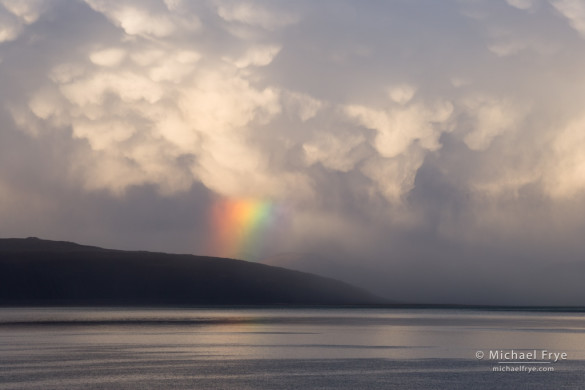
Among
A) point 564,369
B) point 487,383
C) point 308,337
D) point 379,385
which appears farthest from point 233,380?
point 308,337

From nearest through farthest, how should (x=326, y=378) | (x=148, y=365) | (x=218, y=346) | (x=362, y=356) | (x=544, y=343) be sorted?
(x=326, y=378), (x=148, y=365), (x=362, y=356), (x=218, y=346), (x=544, y=343)

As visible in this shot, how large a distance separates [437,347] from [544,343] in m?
13.6

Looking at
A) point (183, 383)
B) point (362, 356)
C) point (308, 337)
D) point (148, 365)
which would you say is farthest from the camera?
point (308, 337)

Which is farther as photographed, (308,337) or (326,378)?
(308,337)

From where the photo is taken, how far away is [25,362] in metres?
54.6

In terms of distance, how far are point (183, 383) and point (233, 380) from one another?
3.21 m

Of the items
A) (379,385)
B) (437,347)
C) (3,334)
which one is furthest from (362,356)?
(3,334)

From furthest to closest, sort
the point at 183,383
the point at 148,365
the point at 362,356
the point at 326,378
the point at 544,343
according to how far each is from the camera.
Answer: the point at 544,343 < the point at 362,356 < the point at 148,365 < the point at 326,378 < the point at 183,383

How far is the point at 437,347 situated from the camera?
240ft

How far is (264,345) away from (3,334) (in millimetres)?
29266

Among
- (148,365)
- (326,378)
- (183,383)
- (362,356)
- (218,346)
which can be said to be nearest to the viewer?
(183,383)

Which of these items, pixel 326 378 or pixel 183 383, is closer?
pixel 183 383

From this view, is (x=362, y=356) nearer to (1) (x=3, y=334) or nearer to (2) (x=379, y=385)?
(2) (x=379, y=385)

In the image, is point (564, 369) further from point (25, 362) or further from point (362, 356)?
point (25, 362)
